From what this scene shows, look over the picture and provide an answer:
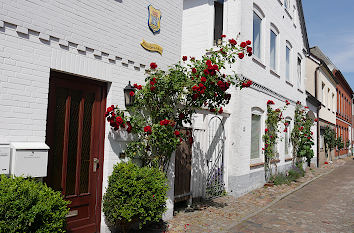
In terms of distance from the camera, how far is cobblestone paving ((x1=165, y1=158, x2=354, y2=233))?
5859mm

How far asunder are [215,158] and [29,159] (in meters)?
5.66

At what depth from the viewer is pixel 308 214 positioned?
7.20 meters

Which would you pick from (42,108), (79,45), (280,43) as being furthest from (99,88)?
(280,43)

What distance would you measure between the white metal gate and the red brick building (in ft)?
68.1

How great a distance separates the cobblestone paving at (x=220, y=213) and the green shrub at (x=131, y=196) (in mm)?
1046

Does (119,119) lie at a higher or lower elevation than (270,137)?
higher

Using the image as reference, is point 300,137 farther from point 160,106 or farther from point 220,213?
point 160,106

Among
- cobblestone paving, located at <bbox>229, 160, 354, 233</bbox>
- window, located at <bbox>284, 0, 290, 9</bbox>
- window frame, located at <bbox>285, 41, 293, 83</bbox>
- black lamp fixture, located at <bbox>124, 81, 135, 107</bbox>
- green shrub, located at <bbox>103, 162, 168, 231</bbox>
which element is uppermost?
window, located at <bbox>284, 0, 290, 9</bbox>

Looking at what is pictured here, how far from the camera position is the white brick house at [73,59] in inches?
148

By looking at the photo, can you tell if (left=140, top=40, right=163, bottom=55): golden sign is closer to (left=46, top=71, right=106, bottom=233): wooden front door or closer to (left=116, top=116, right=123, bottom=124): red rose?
(left=46, top=71, right=106, bottom=233): wooden front door

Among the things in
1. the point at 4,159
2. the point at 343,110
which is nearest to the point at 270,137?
the point at 4,159

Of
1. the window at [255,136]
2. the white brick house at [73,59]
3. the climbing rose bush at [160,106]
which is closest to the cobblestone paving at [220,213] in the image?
the climbing rose bush at [160,106]

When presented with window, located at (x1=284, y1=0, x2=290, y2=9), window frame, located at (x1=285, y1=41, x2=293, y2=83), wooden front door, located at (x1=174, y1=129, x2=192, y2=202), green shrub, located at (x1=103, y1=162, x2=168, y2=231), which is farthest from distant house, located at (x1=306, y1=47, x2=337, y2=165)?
green shrub, located at (x1=103, y1=162, x2=168, y2=231)

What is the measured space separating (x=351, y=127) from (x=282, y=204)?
32522 mm
